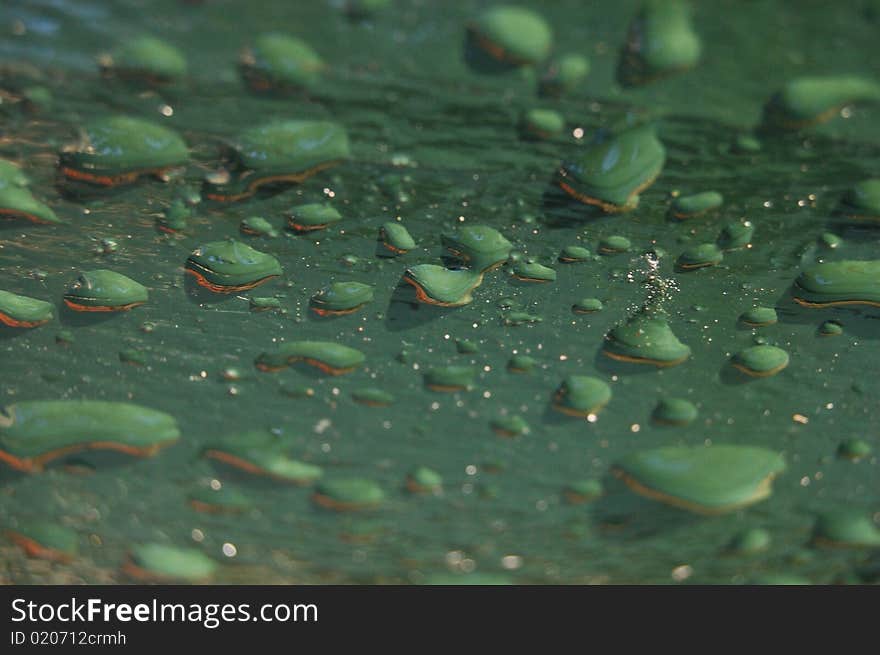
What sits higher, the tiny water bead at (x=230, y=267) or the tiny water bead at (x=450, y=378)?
the tiny water bead at (x=230, y=267)

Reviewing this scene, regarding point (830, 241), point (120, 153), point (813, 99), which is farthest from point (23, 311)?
point (813, 99)

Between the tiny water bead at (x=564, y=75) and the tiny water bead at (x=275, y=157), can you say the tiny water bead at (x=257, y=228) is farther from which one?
the tiny water bead at (x=564, y=75)

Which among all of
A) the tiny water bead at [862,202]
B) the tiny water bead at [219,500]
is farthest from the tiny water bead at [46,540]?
the tiny water bead at [862,202]

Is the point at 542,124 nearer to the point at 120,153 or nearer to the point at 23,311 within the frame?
the point at 120,153

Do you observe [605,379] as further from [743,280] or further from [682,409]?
[743,280]
